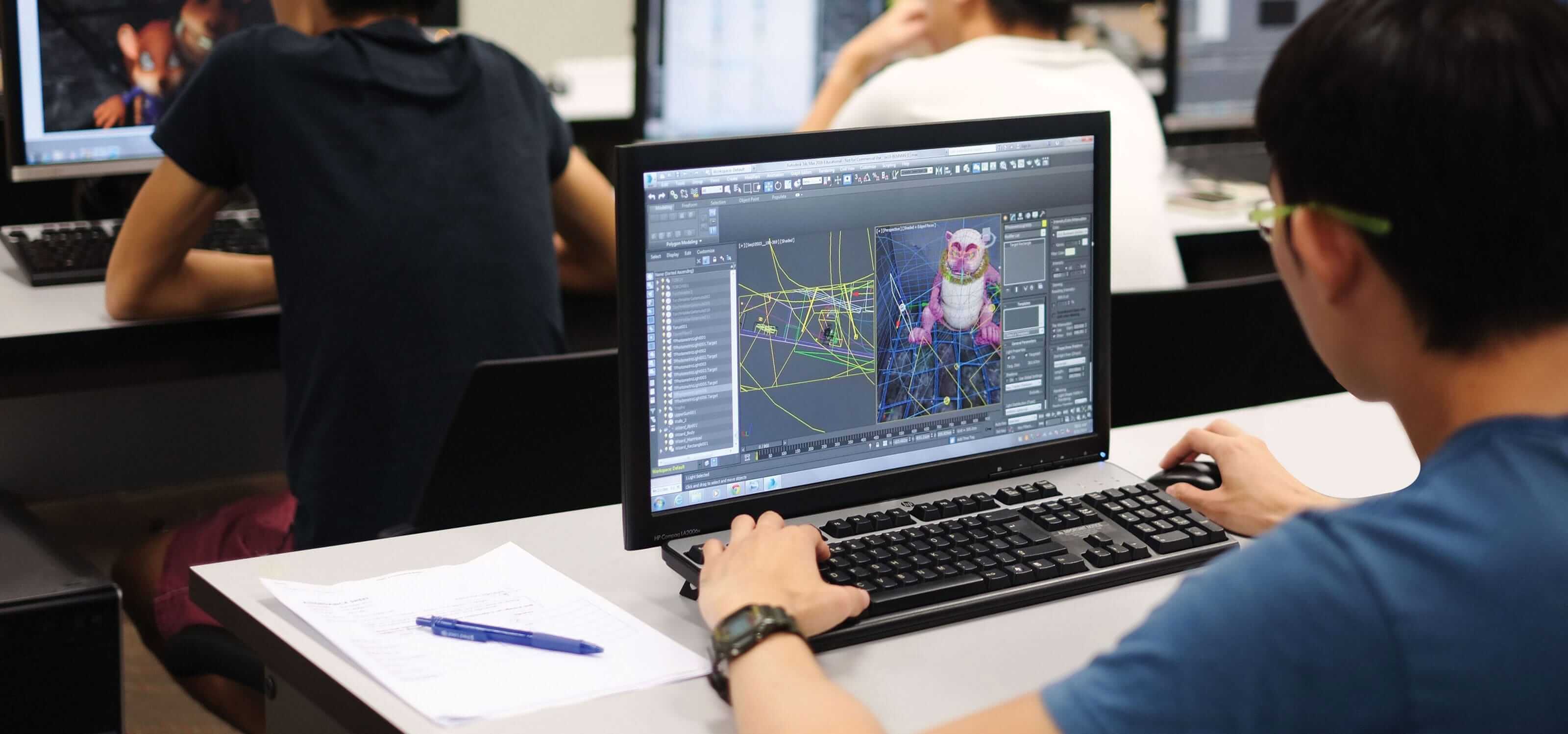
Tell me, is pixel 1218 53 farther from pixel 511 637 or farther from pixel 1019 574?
pixel 511 637

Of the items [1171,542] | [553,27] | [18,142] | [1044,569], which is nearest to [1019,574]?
[1044,569]

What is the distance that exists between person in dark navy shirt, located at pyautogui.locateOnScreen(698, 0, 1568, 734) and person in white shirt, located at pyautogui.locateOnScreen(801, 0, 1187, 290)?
4.01 ft

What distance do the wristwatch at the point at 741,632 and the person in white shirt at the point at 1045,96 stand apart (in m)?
1.09

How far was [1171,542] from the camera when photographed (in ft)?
3.99

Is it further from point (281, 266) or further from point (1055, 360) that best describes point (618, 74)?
point (1055, 360)

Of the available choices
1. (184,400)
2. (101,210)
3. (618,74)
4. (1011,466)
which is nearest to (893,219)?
(1011,466)

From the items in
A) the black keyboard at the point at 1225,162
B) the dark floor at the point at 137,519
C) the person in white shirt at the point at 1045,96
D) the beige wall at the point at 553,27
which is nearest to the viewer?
the person in white shirt at the point at 1045,96

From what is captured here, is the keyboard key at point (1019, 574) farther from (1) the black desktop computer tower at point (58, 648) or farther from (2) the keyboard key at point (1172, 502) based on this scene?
(1) the black desktop computer tower at point (58, 648)

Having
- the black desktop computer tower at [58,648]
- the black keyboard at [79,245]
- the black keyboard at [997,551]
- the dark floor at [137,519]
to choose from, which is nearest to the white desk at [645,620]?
the black keyboard at [997,551]

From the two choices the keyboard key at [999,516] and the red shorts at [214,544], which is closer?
the keyboard key at [999,516]

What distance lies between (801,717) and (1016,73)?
1.37m

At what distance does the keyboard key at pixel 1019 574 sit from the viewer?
114 cm

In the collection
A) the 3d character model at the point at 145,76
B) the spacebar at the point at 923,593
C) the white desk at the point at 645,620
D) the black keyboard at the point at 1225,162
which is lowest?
the white desk at the point at 645,620

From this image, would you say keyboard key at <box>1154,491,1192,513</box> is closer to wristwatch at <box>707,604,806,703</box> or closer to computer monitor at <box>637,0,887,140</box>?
wristwatch at <box>707,604,806,703</box>
